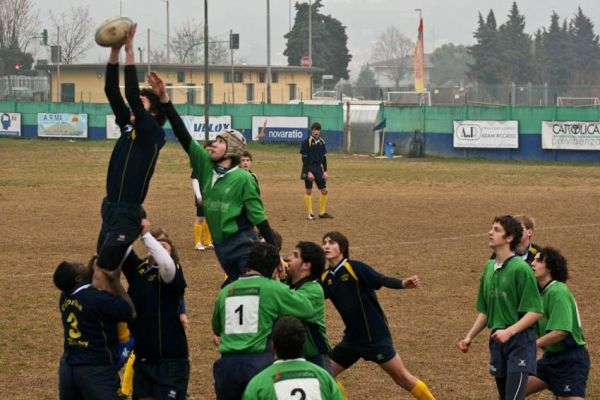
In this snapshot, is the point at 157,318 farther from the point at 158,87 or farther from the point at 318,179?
the point at 318,179

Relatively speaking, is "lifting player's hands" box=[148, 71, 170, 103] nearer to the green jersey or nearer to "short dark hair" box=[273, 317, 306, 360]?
the green jersey

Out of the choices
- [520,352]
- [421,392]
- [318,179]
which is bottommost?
[421,392]

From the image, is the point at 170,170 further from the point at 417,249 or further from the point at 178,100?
the point at 178,100

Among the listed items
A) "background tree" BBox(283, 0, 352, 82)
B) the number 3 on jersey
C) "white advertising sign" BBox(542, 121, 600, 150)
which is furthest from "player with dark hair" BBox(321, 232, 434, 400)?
"background tree" BBox(283, 0, 352, 82)

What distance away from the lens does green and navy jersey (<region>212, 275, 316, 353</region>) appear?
8016 mm

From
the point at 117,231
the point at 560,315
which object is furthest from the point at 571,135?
the point at 117,231

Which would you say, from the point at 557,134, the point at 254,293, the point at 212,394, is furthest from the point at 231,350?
the point at 557,134

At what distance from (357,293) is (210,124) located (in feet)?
163

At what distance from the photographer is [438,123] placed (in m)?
52.2

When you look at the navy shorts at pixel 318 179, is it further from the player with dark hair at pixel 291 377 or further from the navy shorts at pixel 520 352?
the player with dark hair at pixel 291 377

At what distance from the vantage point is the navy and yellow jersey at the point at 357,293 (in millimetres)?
10125

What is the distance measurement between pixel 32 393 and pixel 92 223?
1441 centimetres

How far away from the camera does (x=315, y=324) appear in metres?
8.87

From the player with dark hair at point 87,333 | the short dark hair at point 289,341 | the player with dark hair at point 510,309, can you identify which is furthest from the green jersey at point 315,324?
the short dark hair at point 289,341
